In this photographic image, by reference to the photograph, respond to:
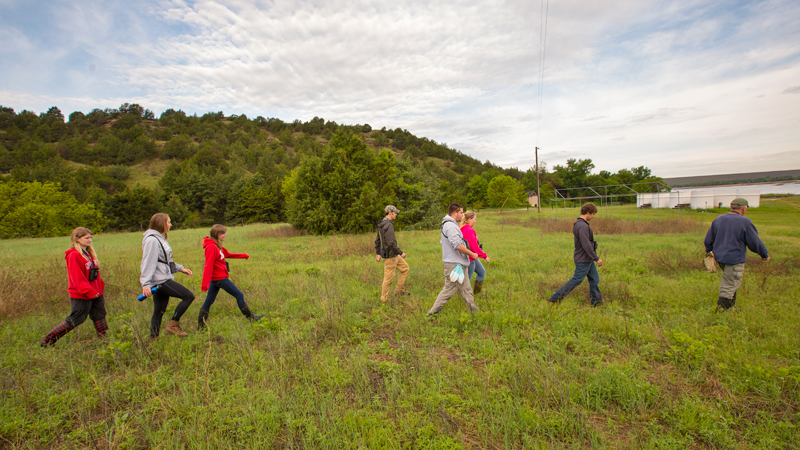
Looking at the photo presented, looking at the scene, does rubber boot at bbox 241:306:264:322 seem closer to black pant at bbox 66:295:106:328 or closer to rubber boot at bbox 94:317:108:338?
rubber boot at bbox 94:317:108:338

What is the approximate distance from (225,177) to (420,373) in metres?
71.3

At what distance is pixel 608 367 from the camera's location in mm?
3941

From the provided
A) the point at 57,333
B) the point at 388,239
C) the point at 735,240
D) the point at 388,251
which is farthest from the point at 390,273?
the point at 735,240

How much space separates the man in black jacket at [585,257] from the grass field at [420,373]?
0.31 meters

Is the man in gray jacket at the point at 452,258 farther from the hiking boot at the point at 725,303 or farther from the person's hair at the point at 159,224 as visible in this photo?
the person's hair at the point at 159,224

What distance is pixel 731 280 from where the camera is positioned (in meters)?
5.77

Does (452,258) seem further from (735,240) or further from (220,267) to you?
(735,240)

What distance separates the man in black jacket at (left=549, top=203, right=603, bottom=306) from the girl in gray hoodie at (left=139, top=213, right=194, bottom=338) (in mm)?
6602

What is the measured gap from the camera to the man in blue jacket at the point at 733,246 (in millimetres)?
5621

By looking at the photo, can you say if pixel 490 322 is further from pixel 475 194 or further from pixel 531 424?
pixel 475 194

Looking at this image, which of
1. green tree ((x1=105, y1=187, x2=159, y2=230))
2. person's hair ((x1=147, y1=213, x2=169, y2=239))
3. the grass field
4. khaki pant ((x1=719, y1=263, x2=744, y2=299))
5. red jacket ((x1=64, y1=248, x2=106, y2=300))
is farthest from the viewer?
green tree ((x1=105, y1=187, x2=159, y2=230))

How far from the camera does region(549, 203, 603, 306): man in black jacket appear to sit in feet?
20.0

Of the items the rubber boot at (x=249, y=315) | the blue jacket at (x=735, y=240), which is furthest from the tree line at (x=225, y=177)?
the blue jacket at (x=735, y=240)

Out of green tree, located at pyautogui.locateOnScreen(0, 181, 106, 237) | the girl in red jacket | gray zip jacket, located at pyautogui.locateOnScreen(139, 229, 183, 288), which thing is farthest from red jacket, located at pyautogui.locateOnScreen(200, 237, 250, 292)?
green tree, located at pyautogui.locateOnScreen(0, 181, 106, 237)
